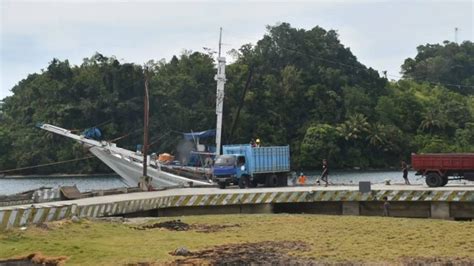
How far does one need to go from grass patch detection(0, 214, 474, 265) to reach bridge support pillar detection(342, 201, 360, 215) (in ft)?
13.1

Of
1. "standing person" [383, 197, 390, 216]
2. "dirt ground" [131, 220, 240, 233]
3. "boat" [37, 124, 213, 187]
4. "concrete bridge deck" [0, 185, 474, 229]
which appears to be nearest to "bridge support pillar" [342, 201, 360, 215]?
"concrete bridge deck" [0, 185, 474, 229]

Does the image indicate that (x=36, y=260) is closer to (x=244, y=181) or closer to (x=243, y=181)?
(x=243, y=181)

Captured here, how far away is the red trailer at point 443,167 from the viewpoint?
31594mm

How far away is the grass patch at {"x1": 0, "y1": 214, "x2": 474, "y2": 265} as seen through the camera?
17.2 meters

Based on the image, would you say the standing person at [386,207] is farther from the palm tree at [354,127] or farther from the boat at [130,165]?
the palm tree at [354,127]

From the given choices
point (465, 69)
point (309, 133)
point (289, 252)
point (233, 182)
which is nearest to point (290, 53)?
point (309, 133)

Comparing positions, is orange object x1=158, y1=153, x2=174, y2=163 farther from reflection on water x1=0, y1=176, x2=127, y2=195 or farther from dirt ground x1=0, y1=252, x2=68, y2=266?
dirt ground x1=0, y1=252, x2=68, y2=266

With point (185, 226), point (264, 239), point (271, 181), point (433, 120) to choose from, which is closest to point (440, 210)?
point (264, 239)

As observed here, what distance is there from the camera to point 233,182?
38.4 meters

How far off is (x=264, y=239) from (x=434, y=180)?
14.7 meters

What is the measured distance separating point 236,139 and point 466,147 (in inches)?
1202

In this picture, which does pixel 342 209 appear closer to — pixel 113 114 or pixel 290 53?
pixel 113 114

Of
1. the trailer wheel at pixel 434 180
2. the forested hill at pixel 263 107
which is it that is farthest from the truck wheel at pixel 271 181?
the forested hill at pixel 263 107

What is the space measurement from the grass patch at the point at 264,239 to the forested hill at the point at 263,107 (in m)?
60.6
